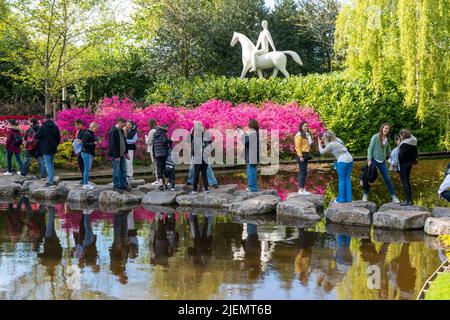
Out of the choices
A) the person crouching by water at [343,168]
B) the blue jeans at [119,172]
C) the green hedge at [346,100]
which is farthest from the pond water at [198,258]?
the green hedge at [346,100]

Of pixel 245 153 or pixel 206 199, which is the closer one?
pixel 206 199

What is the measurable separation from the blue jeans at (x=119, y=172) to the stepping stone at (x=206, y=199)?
4.51 ft

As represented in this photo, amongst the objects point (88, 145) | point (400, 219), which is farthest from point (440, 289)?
point (88, 145)

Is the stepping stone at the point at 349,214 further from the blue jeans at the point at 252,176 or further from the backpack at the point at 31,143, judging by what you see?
the backpack at the point at 31,143

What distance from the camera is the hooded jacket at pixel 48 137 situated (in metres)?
14.1

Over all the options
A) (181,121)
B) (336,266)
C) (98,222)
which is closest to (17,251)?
(98,222)

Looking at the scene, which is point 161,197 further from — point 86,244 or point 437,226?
point 437,226

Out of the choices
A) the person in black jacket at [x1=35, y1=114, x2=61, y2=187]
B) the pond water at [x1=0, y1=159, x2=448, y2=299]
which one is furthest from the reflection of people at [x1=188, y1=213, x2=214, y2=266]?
the person in black jacket at [x1=35, y1=114, x2=61, y2=187]

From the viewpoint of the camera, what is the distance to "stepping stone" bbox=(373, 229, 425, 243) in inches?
378

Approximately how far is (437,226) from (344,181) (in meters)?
2.13

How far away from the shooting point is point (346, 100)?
82.0 feet
